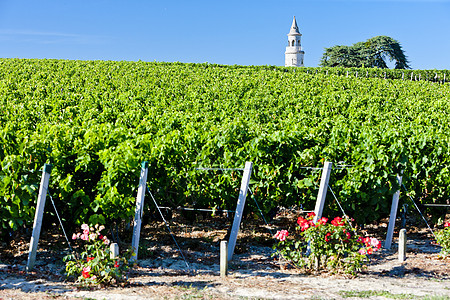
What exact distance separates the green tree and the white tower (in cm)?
830

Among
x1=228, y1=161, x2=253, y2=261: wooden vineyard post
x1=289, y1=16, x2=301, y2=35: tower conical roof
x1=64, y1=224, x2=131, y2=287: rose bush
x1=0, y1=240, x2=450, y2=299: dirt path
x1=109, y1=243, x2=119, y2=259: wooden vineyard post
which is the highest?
x1=289, y1=16, x2=301, y2=35: tower conical roof

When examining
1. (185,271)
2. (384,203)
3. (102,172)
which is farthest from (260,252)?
(102,172)

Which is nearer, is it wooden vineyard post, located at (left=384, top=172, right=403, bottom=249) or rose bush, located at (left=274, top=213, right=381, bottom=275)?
rose bush, located at (left=274, top=213, right=381, bottom=275)

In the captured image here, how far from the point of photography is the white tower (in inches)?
3301

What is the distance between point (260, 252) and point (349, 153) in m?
2.43

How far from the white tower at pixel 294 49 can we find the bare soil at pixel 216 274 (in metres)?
77.7

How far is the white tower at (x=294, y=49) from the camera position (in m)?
83.8

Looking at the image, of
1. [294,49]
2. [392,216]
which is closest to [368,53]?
[294,49]

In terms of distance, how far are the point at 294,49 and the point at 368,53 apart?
48.4 ft

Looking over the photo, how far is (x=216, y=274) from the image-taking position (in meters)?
6.36

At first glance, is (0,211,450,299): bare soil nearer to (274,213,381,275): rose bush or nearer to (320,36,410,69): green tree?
(274,213,381,275): rose bush

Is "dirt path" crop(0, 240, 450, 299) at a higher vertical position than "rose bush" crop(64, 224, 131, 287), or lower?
lower

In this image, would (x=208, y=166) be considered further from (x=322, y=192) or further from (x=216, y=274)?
(x=216, y=274)

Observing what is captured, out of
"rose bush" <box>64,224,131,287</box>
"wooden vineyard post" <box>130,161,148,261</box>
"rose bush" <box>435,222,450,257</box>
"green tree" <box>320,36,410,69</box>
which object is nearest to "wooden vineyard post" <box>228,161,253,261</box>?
"wooden vineyard post" <box>130,161,148,261</box>
